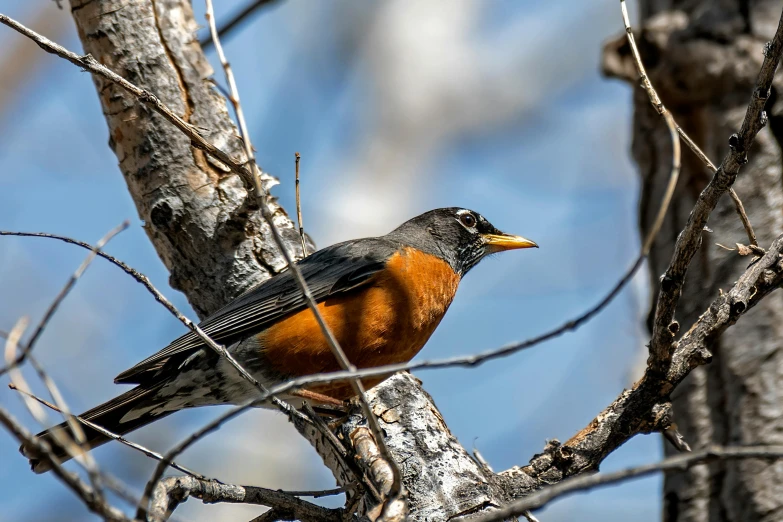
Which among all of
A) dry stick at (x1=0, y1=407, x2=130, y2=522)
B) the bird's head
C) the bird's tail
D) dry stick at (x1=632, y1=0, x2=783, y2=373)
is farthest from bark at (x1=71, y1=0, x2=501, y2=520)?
dry stick at (x1=0, y1=407, x2=130, y2=522)

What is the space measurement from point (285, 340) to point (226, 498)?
4.28 feet

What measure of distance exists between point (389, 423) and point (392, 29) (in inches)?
344

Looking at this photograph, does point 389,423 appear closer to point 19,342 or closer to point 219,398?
point 219,398

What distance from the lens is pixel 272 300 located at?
160 inches

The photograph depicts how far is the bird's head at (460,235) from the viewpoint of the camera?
205 inches

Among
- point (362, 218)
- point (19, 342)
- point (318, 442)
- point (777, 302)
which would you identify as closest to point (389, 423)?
point (318, 442)

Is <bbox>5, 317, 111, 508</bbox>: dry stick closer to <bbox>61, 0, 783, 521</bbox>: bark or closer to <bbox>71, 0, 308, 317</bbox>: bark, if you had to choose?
<bbox>61, 0, 783, 521</bbox>: bark

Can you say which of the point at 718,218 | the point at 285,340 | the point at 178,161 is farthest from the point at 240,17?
the point at 718,218

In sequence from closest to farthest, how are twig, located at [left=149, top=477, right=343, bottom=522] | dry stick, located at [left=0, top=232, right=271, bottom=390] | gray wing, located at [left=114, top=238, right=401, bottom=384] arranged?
twig, located at [left=149, top=477, right=343, bottom=522]
dry stick, located at [left=0, top=232, right=271, bottom=390]
gray wing, located at [left=114, top=238, right=401, bottom=384]

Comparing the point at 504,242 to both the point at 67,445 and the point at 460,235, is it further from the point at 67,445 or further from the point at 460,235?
the point at 67,445

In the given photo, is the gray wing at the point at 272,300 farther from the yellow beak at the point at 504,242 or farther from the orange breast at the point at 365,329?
Answer: the yellow beak at the point at 504,242

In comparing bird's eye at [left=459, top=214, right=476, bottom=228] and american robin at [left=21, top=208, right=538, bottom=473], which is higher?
bird's eye at [left=459, top=214, right=476, bottom=228]

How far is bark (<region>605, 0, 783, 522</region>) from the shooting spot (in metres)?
3.82

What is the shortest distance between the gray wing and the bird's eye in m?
1.11
